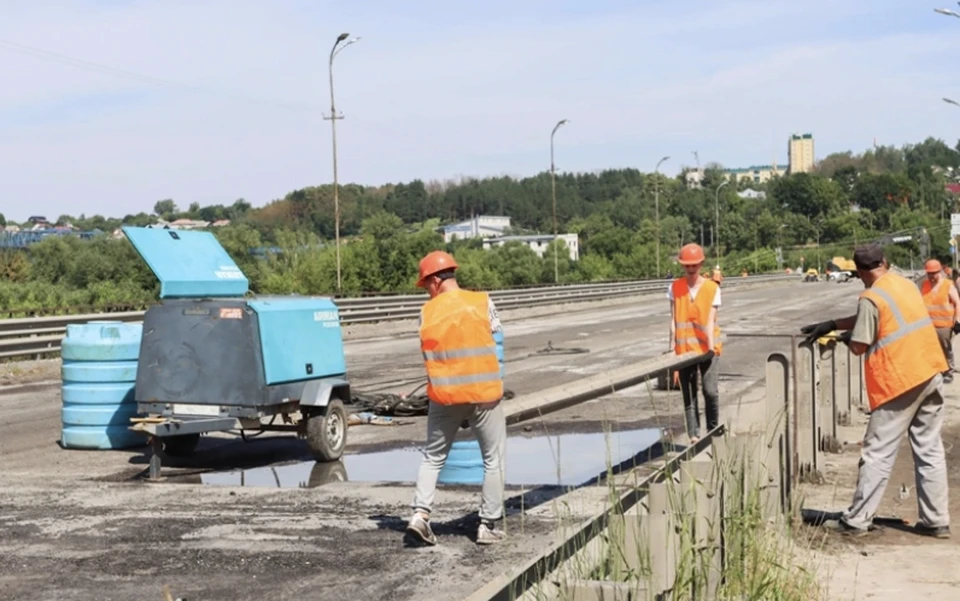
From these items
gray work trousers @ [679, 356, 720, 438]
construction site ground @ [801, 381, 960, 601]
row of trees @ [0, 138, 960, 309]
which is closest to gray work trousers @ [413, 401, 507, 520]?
gray work trousers @ [679, 356, 720, 438]

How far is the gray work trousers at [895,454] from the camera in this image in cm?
854

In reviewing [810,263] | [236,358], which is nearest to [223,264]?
[236,358]

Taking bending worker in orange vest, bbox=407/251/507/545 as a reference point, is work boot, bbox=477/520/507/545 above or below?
below

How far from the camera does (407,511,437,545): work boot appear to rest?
25.4 ft

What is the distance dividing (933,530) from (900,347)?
126cm

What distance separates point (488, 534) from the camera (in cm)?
771

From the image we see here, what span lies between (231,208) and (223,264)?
191 meters

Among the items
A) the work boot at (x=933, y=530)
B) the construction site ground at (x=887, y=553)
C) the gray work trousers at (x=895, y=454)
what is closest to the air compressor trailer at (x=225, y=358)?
the construction site ground at (x=887, y=553)

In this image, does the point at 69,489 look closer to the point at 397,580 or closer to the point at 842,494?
the point at 397,580

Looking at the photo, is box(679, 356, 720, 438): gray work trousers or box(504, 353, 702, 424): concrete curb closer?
box(504, 353, 702, 424): concrete curb

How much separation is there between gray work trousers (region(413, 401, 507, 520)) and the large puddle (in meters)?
2.51

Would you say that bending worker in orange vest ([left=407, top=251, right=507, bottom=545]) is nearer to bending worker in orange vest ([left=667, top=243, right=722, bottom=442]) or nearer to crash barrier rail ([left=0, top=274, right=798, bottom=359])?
bending worker in orange vest ([left=667, top=243, right=722, bottom=442])

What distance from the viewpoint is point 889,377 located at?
8516 millimetres

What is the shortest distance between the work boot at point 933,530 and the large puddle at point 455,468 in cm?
231
